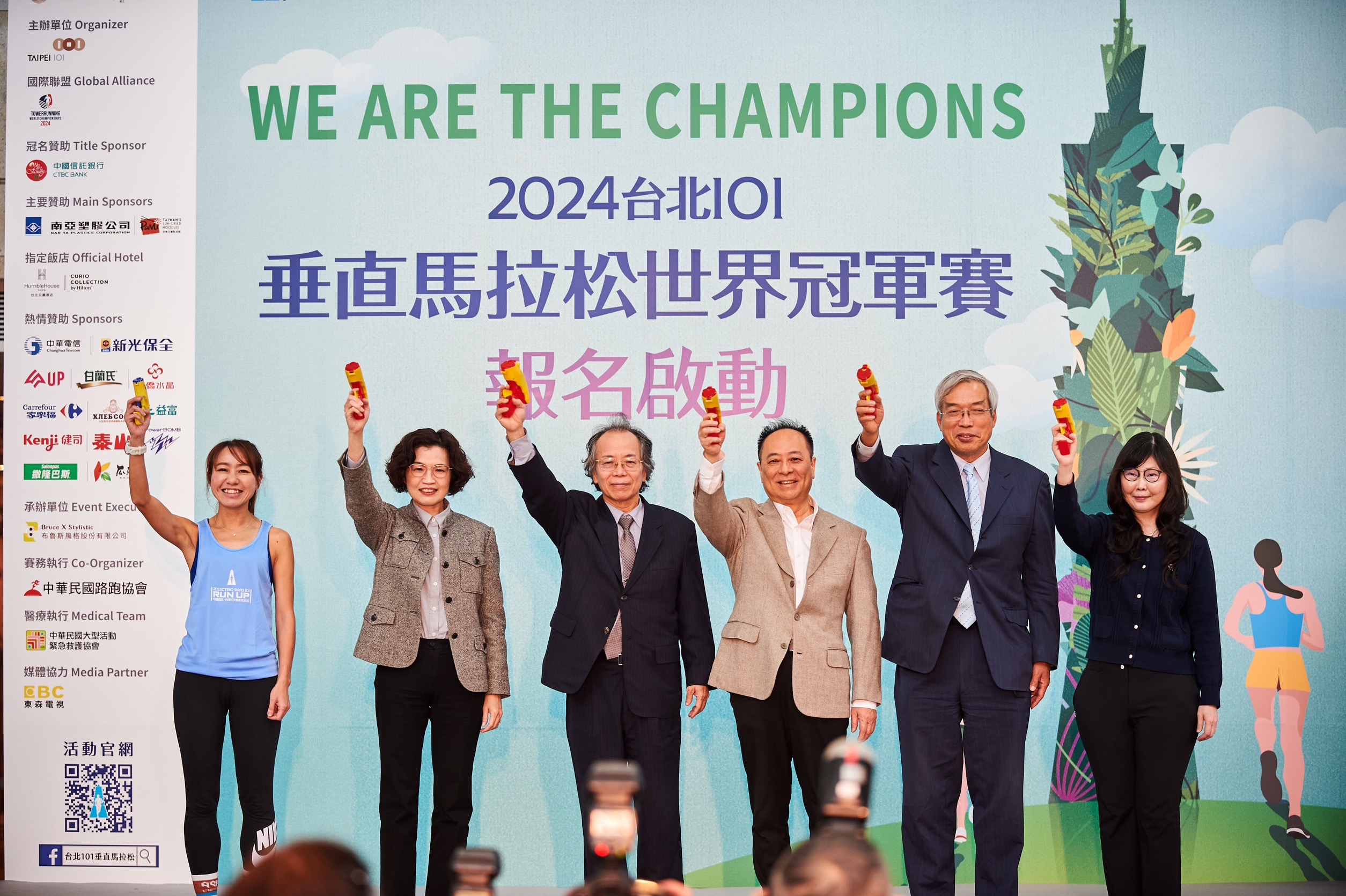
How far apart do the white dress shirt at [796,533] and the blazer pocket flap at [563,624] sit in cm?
62

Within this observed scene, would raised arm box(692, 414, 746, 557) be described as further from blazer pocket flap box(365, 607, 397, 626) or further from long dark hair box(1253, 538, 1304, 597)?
long dark hair box(1253, 538, 1304, 597)

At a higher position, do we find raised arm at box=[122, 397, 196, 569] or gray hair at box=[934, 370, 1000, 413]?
gray hair at box=[934, 370, 1000, 413]

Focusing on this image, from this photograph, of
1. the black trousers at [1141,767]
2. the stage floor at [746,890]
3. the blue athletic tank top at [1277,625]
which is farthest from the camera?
the blue athletic tank top at [1277,625]

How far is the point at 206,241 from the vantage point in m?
4.46

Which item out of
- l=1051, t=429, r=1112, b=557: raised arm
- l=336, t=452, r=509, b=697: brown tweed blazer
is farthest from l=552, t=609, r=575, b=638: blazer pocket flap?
l=1051, t=429, r=1112, b=557: raised arm

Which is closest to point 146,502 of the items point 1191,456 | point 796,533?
point 796,533

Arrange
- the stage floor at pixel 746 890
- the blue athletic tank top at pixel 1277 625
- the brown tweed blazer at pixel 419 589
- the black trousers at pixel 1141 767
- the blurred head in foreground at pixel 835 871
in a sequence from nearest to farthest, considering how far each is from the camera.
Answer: the blurred head in foreground at pixel 835 871, the black trousers at pixel 1141 767, the brown tweed blazer at pixel 419 589, the stage floor at pixel 746 890, the blue athletic tank top at pixel 1277 625

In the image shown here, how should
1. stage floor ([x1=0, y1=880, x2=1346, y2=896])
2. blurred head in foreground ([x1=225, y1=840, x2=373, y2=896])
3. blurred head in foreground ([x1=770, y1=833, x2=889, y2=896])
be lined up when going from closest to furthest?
blurred head in foreground ([x1=225, y1=840, x2=373, y2=896]) → blurred head in foreground ([x1=770, y1=833, x2=889, y2=896]) → stage floor ([x1=0, y1=880, x2=1346, y2=896])

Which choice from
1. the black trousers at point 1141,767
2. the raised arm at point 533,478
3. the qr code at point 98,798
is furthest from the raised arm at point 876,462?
the qr code at point 98,798

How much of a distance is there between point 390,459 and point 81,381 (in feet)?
5.18

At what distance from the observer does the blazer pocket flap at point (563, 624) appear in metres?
3.55

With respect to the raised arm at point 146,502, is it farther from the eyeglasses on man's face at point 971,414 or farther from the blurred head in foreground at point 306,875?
the blurred head in foreground at point 306,875

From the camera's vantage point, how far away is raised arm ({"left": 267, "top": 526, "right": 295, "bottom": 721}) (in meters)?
3.83

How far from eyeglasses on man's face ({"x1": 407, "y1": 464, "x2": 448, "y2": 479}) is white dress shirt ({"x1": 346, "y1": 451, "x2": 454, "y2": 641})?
0.14 m
